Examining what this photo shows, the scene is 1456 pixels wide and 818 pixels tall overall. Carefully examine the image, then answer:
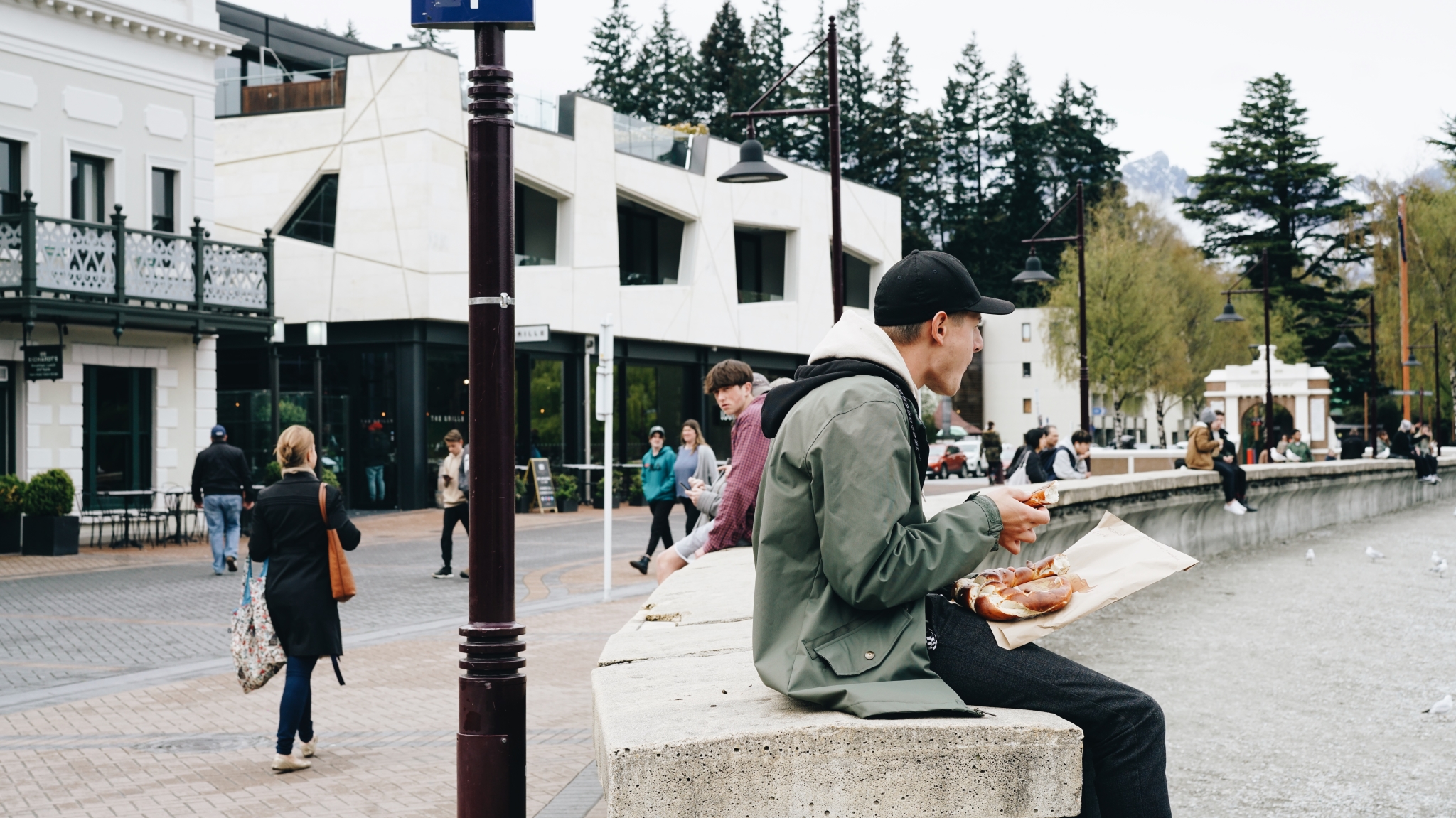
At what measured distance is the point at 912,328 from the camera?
3.22 m

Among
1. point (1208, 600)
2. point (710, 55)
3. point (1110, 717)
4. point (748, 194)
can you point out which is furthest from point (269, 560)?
point (710, 55)

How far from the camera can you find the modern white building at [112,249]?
2230 centimetres

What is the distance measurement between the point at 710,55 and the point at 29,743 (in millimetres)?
73398

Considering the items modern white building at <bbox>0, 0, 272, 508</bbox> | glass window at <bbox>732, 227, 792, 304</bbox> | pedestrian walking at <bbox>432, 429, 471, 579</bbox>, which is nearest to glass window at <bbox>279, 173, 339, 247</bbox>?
modern white building at <bbox>0, 0, 272, 508</bbox>

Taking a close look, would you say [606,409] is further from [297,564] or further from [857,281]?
[857,281]

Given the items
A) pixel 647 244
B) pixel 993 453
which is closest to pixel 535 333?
pixel 647 244

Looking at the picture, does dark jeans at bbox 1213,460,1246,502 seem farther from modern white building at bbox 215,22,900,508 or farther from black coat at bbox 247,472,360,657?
modern white building at bbox 215,22,900,508

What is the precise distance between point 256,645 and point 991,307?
5.20m

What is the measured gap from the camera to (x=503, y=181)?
4469mm

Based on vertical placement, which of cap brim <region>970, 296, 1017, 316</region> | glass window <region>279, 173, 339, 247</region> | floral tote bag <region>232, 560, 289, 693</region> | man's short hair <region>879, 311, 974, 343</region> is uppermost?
glass window <region>279, 173, 339, 247</region>

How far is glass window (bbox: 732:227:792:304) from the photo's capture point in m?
44.5

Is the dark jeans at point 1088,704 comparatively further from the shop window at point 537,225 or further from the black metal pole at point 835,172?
the shop window at point 537,225

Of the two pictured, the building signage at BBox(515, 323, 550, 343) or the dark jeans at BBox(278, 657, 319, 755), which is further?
the building signage at BBox(515, 323, 550, 343)

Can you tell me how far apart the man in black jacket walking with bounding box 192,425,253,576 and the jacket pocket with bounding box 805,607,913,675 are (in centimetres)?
1670
